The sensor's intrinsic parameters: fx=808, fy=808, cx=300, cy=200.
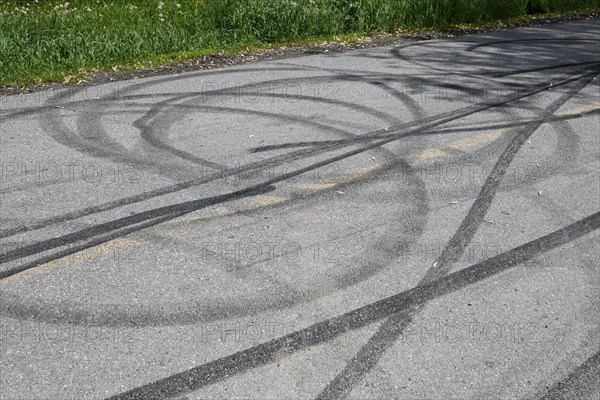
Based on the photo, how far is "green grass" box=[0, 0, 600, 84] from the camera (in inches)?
373

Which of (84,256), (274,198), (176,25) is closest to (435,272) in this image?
(274,198)

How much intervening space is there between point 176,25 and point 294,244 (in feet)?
23.3

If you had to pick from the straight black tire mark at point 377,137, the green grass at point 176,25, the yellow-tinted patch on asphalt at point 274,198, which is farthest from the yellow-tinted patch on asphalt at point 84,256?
the green grass at point 176,25

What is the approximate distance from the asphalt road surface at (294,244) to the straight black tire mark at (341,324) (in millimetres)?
13

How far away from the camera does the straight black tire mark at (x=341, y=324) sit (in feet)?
12.1

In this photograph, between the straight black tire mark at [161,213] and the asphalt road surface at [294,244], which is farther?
the straight black tire mark at [161,213]

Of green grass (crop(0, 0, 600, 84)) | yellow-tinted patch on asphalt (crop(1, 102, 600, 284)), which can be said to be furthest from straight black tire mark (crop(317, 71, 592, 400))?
green grass (crop(0, 0, 600, 84))

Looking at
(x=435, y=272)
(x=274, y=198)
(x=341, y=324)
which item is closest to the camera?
(x=341, y=324)

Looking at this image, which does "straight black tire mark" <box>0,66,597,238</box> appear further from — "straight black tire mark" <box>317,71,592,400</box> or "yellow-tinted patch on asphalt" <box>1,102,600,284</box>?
"straight black tire mark" <box>317,71,592,400</box>

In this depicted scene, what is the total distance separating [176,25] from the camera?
11.5 m

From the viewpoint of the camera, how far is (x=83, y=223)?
17.3ft

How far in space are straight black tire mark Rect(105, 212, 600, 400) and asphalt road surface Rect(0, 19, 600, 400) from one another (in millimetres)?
13

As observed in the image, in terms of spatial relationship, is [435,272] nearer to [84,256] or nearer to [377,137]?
[84,256]

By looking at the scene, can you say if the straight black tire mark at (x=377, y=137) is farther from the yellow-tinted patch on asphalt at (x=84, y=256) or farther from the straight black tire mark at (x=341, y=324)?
the straight black tire mark at (x=341, y=324)
